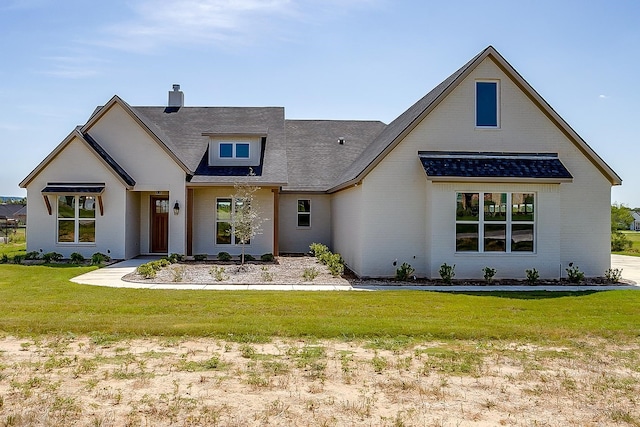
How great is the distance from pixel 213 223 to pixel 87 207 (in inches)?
191

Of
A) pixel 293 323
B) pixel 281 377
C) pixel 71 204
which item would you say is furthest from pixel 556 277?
pixel 71 204

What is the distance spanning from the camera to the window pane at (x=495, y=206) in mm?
15633

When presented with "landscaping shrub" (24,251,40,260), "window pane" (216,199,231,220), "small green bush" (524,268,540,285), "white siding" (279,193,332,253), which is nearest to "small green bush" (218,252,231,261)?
"window pane" (216,199,231,220)

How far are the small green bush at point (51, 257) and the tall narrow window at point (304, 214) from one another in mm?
10125

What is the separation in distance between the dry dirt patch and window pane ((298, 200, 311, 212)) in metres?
16.0

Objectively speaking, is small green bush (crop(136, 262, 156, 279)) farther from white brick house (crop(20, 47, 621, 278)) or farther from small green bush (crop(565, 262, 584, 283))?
small green bush (crop(565, 262, 584, 283))

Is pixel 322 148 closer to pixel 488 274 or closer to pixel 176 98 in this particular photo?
pixel 176 98

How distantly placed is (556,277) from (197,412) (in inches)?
530

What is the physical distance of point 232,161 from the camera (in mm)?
22031

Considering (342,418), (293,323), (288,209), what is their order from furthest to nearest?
(288,209), (293,323), (342,418)

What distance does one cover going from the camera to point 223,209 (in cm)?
2167

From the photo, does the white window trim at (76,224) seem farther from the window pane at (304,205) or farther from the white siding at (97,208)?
the window pane at (304,205)

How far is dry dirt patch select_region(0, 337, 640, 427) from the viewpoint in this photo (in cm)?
532

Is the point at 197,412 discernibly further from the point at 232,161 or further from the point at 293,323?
the point at 232,161
